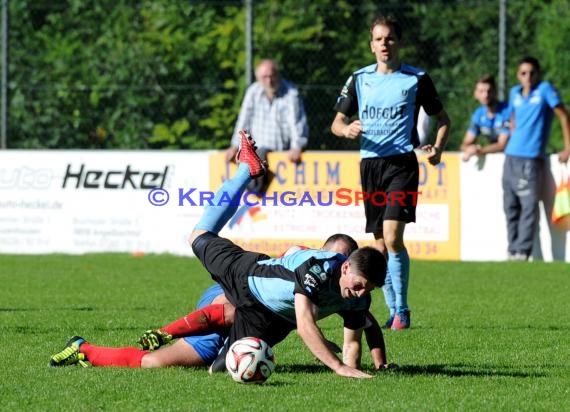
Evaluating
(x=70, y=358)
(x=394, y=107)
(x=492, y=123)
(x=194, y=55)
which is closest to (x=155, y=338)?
(x=70, y=358)

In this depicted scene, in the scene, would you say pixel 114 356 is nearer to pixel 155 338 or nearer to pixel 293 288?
pixel 155 338

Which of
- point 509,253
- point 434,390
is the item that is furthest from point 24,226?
point 434,390

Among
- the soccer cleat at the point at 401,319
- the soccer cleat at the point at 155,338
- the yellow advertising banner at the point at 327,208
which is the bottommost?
the yellow advertising banner at the point at 327,208

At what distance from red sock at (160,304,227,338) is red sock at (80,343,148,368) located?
267mm

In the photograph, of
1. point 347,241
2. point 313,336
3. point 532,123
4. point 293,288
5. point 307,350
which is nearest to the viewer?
point 313,336

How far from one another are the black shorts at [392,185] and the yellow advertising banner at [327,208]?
20.1ft

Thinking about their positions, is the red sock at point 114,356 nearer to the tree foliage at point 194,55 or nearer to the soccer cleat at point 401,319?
the soccer cleat at point 401,319

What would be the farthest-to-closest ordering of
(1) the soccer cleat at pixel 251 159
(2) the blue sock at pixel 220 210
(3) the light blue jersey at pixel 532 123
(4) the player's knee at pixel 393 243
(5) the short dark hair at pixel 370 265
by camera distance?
(3) the light blue jersey at pixel 532 123
(4) the player's knee at pixel 393 243
(1) the soccer cleat at pixel 251 159
(2) the blue sock at pixel 220 210
(5) the short dark hair at pixel 370 265

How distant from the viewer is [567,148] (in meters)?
16.1

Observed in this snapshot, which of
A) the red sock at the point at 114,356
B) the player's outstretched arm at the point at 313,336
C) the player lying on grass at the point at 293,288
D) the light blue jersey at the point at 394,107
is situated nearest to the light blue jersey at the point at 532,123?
the light blue jersey at the point at 394,107

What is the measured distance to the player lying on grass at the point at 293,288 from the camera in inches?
285

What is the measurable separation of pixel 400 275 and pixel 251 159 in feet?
5.95

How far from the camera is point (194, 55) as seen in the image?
72.3ft

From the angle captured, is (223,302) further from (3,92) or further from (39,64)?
(39,64)
